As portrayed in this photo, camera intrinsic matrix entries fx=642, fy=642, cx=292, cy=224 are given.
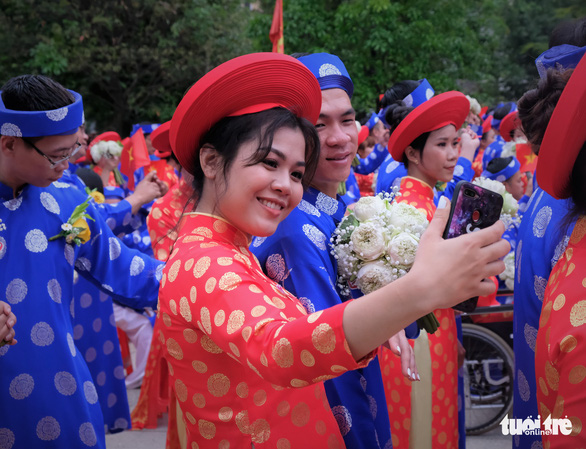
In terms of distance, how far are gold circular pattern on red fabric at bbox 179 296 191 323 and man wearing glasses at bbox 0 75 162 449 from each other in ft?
3.90

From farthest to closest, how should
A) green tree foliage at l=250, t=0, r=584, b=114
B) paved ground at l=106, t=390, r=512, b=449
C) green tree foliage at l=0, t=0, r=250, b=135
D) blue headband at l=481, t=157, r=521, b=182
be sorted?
green tree foliage at l=0, t=0, r=250, b=135, green tree foliage at l=250, t=0, r=584, b=114, blue headband at l=481, t=157, r=521, b=182, paved ground at l=106, t=390, r=512, b=449

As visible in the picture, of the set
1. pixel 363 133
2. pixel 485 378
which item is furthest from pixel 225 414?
pixel 363 133

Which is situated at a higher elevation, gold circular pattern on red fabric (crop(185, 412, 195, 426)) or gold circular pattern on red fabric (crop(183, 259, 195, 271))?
gold circular pattern on red fabric (crop(183, 259, 195, 271))

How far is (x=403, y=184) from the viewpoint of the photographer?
3.79 meters

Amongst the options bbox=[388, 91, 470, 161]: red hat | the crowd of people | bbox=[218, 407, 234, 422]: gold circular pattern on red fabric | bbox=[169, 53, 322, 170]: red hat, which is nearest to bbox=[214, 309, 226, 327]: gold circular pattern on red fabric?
the crowd of people

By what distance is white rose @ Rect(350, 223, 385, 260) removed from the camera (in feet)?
7.52

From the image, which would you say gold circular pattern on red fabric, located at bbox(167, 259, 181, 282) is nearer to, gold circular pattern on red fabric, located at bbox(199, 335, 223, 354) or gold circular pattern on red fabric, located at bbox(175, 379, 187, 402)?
gold circular pattern on red fabric, located at bbox(199, 335, 223, 354)

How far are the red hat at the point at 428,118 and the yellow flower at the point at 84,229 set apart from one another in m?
1.91

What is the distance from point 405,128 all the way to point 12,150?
219 cm

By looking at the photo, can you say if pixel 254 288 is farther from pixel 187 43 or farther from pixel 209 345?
pixel 187 43

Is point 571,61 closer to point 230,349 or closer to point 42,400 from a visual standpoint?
point 230,349

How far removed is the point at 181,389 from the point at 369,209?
106 cm

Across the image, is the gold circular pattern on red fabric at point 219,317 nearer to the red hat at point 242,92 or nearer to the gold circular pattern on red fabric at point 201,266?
the gold circular pattern on red fabric at point 201,266

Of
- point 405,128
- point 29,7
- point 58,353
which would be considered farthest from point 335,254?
point 29,7
